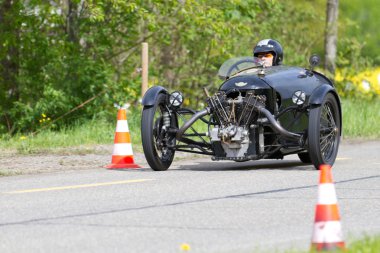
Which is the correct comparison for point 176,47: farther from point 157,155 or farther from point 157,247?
point 157,247

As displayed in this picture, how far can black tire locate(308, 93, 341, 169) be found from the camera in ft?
44.3

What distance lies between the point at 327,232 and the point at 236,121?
6.60 m

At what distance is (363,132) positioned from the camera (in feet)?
73.1

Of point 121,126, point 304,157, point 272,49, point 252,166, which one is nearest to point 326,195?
point 252,166

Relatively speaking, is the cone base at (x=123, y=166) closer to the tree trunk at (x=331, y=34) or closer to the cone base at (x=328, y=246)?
the cone base at (x=328, y=246)

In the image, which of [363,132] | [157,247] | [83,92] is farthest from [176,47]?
[157,247]

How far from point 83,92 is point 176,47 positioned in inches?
276

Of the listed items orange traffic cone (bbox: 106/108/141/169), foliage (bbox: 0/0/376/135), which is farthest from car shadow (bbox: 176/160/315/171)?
foliage (bbox: 0/0/376/135)

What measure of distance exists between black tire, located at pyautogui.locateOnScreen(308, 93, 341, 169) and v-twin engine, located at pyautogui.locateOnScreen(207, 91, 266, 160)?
72 cm

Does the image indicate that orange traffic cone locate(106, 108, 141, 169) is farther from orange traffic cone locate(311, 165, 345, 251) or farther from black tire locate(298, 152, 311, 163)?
orange traffic cone locate(311, 165, 345, 251)

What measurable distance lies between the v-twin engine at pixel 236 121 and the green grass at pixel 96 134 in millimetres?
3910

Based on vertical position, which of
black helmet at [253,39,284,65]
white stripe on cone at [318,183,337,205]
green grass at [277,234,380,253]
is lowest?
green grass at [277,234,380,253]

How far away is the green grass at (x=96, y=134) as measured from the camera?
58.7 ft

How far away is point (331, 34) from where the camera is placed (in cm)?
3353
